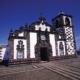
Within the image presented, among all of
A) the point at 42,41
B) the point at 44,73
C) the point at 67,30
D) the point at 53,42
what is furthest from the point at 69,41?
the point at 44,73

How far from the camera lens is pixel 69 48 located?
22.7 meters

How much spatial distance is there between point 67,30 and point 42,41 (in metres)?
6.80

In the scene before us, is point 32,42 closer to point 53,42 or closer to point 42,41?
point 42,41

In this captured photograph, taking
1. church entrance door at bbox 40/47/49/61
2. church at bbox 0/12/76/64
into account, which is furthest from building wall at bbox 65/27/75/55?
church entrance door at bbox 40/47/49/61

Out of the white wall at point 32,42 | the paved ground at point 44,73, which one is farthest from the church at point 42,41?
the paved ground at point 44,73

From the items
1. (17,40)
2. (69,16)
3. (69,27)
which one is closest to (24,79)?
(17,40)

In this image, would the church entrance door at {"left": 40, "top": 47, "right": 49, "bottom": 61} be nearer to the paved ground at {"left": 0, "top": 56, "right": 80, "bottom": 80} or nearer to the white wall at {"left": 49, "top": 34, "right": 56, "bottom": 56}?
the white wall at {"left": 49, "top": 34, "right": 56, "bottom": 56}

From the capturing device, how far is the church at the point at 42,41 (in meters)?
18.0

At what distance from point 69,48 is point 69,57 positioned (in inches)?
74.2

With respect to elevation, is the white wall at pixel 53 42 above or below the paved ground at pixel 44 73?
above

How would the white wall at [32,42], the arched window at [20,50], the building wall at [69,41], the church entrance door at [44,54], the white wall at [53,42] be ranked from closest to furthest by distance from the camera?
1. the arched window at [20,50]
2. the white wall at [32,42]
3. the church entrance door at [44,54]
4. the white wall at [53,42]
5. the building wall at [69,41]

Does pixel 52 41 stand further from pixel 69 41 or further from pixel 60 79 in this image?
pixel 60 79

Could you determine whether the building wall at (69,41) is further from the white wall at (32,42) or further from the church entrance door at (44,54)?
the white wall at (32,42)

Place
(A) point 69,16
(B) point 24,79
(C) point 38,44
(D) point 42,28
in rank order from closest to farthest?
(B) point 24,79, (C) point 38,44, (D) point 42,28, (A) point 69,16
